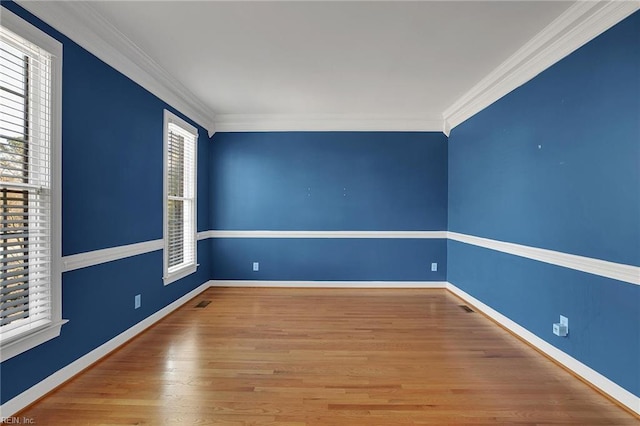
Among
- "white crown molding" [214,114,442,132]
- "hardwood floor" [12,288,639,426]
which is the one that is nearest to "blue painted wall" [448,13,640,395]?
"hardwood floor" [12,288,639,426]

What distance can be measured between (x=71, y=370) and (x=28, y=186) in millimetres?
1337

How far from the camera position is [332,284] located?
4.70 m

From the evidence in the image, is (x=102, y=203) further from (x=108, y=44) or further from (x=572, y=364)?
(x=572, y=364)

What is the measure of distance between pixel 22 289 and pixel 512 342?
12.7 ft

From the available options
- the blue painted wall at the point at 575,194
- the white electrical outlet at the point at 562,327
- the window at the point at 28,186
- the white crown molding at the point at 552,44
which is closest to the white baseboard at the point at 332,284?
the blue painted wall at the point at 575,194

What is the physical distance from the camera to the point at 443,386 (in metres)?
2.11

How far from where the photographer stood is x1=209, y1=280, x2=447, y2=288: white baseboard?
4672 millimetres

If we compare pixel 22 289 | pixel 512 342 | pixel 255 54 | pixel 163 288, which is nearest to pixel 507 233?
pixel 512 342

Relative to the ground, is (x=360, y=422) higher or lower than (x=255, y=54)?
lower

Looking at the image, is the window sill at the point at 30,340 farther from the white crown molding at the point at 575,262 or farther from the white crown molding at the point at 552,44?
the white crown molding at the point at 552,44

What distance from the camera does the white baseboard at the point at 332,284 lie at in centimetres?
467

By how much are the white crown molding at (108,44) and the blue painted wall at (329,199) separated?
139cm

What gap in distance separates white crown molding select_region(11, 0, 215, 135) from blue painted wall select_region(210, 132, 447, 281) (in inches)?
54.9

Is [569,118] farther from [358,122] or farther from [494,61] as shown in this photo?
[358,122]
